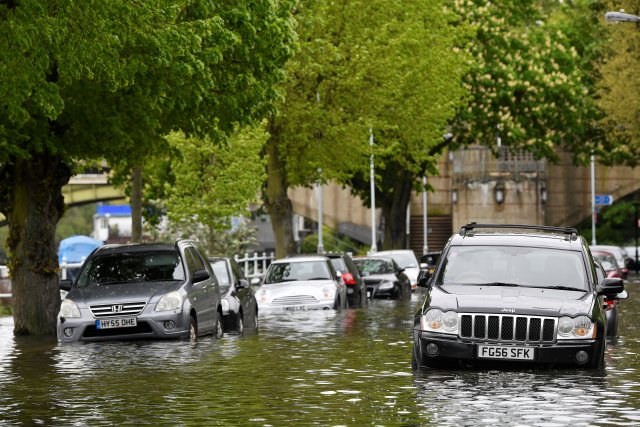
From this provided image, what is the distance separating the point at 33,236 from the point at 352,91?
17.6 meters

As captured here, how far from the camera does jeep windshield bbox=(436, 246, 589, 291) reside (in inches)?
701

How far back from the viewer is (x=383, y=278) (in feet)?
151

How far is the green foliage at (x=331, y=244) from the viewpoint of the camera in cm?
9056

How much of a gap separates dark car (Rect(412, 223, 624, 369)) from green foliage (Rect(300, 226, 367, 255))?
6806 cm

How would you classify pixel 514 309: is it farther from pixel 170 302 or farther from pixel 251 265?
pixel 251 265

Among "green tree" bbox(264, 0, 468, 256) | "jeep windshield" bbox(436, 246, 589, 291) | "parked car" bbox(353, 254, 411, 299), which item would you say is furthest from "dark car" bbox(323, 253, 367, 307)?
"jeep windshield" bbox(436, 246, 589, 291)

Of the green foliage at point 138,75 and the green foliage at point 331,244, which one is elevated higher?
the green foliage at point 138,75

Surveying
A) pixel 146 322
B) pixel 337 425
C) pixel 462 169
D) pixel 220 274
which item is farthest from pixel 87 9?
pixel 462 169

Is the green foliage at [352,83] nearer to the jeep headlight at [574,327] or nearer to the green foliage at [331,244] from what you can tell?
the jeep headlight at [574,327]

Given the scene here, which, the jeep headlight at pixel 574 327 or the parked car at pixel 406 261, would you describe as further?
the parked car at pixel 406 261

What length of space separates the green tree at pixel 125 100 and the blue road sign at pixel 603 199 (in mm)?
59166

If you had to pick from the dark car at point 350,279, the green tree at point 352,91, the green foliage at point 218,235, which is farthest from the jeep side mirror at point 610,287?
the green foliage at point 218,235

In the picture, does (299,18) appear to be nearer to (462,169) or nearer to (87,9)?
(87,9)

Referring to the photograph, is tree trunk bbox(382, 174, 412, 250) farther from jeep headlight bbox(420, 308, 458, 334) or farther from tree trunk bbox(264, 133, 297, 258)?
jeep headlight bbox(420, 308, 458, 334)
